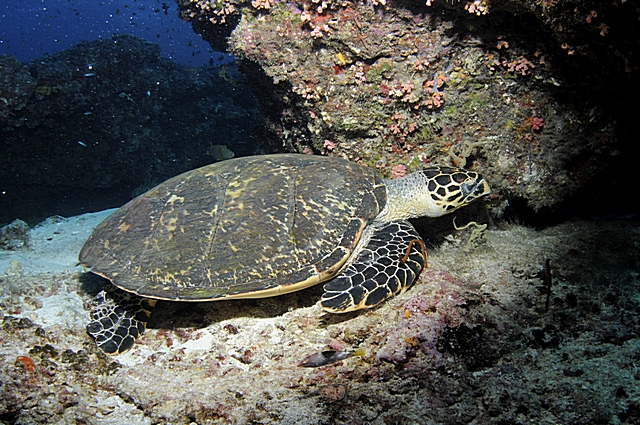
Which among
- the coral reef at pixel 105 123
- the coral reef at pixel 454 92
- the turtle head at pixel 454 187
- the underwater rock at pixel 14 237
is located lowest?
the underwater rock at pixel 14 237

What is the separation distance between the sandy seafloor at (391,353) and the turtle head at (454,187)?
553 mm

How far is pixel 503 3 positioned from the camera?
298cm

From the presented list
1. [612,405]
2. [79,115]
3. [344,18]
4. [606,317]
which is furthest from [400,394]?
[79,115]

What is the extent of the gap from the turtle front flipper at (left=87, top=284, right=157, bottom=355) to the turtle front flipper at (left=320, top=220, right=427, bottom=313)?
1822mm

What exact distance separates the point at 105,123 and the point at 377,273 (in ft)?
36.7

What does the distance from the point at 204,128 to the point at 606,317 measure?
483 inches

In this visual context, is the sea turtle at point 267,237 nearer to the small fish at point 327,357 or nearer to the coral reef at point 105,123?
the small fish at point 327,357

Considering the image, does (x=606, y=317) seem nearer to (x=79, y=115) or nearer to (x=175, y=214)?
(x=175, y=214)

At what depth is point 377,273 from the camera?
2.79 metres

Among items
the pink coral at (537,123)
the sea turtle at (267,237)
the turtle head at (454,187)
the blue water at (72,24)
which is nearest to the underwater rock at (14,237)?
the sea turtle at (267,237)

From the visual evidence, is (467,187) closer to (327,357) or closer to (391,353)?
(391,353)

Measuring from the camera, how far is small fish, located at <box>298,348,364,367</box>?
7.30 ft

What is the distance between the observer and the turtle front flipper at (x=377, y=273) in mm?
2582

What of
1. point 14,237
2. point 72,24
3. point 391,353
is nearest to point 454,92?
point 391,353
